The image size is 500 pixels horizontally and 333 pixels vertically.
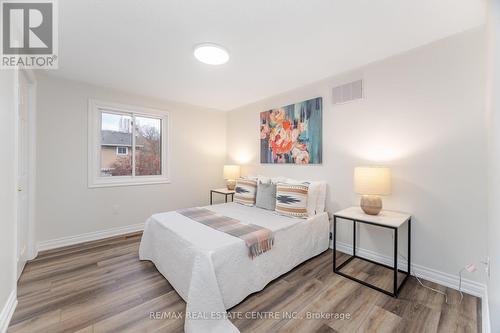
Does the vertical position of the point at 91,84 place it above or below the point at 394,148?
above

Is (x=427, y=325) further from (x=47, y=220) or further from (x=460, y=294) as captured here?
(x=47, y=220)

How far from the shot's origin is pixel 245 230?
203 centimetres

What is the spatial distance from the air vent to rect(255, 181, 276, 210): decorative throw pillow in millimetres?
1466

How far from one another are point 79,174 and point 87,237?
943 mm

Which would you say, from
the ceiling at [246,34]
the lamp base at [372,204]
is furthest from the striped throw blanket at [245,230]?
the ceiling at [246,34]

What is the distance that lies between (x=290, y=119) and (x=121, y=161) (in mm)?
2911

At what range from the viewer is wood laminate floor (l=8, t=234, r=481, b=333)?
4.97 ft

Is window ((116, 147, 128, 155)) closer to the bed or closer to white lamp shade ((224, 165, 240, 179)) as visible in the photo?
the bed

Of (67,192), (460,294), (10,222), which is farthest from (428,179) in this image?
(67,192)

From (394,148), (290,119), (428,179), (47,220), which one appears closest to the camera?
(428,179)

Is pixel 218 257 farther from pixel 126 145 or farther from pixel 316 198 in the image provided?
pixel 126 145

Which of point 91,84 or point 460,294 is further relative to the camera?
point 91,84

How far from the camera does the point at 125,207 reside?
3.40 metres

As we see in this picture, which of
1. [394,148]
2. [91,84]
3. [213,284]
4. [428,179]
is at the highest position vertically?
[91,84]
